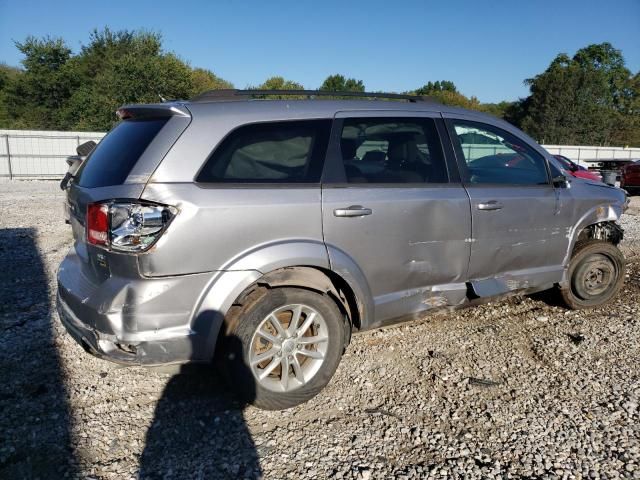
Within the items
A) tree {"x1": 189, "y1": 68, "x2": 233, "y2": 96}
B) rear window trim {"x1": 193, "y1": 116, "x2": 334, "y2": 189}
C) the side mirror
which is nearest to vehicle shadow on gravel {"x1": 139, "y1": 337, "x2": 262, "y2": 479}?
rear window trim {"x1": 193, "y1": 116, "x2": 334, "y2": 189}

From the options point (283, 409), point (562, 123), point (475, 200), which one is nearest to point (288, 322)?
point (283, 409)

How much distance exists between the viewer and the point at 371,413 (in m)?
3.15

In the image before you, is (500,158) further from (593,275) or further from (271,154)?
(271,154)

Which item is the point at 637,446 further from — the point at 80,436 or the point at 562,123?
the point at 562,123

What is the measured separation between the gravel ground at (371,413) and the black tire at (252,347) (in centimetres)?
14

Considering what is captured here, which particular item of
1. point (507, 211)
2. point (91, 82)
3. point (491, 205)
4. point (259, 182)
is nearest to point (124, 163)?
point (259, 182)

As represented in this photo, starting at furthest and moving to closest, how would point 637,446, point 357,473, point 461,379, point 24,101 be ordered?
point 24,101 → point 461,379 → point 637,446 → point 357,473

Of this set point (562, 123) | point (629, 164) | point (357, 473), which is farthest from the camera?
point (562, 123)

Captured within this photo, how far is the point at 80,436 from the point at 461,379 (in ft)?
8.20

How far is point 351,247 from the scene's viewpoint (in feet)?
10.6

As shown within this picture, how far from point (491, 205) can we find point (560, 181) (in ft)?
3.12

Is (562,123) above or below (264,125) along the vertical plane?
above

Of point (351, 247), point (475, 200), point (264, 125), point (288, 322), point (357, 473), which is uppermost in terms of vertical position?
point (264, 125)

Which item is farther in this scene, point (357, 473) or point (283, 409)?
point (283, 409)
